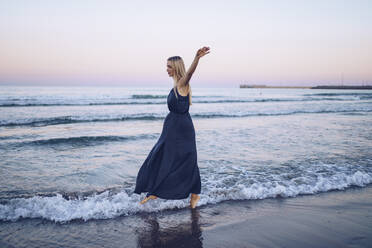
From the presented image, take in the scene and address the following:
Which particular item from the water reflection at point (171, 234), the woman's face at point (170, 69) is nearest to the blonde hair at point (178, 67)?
the woman's face at point (170, 69)

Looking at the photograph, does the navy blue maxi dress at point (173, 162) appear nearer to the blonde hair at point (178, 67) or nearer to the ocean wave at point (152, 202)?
the blonde hair at point (178, 67)

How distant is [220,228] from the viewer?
3373 millimetres

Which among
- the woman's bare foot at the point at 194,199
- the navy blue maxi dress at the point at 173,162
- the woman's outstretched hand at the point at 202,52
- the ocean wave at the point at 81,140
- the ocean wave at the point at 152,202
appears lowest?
the ocean wave at the point at 152,202

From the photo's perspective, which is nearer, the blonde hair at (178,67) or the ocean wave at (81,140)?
the blonde hair at (178,67)

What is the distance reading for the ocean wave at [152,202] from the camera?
12.0 feet

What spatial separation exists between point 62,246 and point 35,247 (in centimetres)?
30

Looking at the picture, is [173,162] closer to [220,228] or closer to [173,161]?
[173,161]

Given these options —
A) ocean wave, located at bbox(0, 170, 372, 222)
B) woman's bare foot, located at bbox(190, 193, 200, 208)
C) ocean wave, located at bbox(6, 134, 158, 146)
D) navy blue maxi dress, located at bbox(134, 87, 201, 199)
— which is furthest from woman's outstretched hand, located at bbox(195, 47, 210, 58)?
ocean wave, located at bbox(6, 134, 158, 146)

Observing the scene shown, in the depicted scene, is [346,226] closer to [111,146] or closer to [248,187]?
[248,187]

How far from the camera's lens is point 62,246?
115 inches

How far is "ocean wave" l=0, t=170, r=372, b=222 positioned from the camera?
366 cm

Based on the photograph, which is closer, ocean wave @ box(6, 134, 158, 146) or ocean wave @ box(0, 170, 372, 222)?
ocean wave @ box(0, 170, 372, 222)

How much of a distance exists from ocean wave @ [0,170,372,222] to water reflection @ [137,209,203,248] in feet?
1.68

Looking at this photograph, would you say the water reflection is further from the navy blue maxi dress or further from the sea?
the sea
